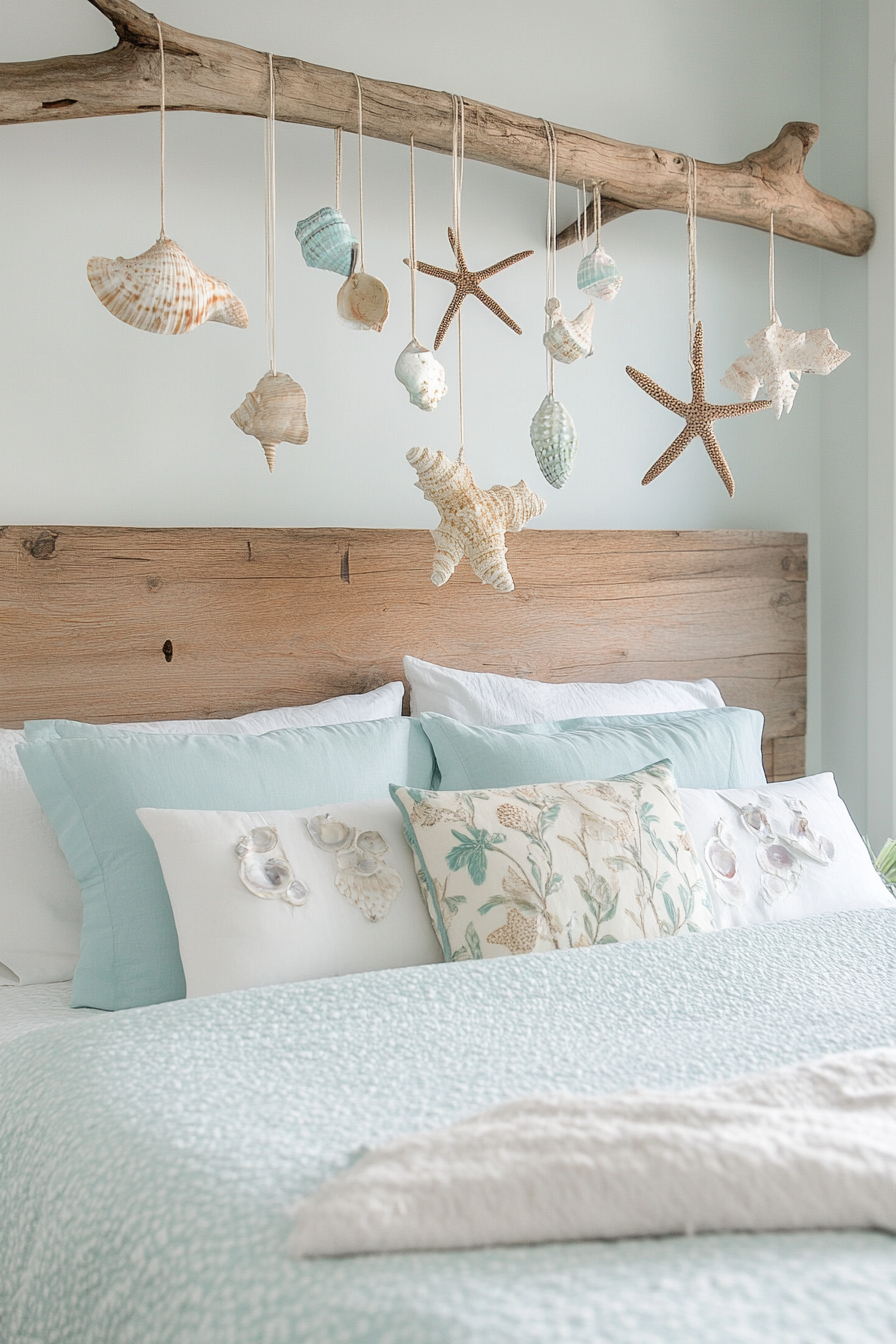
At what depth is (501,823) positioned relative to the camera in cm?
152

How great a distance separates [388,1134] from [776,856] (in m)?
1.01

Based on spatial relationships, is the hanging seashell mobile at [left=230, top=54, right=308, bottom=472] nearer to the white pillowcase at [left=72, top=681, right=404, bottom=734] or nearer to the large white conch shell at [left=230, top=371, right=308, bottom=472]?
the large white conch shell at [left=230, top=371, right=308, bottom=472]

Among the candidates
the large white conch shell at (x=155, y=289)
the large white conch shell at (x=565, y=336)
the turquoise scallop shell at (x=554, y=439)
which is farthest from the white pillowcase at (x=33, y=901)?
the large white conch shell at (x=565, y=336)

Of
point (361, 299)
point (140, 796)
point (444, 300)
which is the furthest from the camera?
point (444, 300)

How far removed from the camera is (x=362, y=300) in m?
1.83

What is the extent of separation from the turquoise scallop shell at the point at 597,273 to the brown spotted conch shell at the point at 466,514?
42cm

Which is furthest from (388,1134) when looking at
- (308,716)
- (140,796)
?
(308,716)

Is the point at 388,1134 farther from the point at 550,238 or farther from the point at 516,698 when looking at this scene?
the point at 550,238

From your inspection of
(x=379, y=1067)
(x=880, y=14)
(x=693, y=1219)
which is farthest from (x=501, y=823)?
(x=880, y=14)

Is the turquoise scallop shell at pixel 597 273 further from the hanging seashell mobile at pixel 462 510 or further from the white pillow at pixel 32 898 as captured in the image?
the white pillow at pixel 32 898

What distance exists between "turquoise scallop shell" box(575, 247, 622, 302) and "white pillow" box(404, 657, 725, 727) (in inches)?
31.0

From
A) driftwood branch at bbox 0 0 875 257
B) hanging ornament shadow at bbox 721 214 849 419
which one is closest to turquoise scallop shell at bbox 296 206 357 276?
driftwood branch at bbox 0 0 875 257

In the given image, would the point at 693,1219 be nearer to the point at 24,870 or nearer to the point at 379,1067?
the point at 379,1067

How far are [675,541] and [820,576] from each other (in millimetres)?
628
